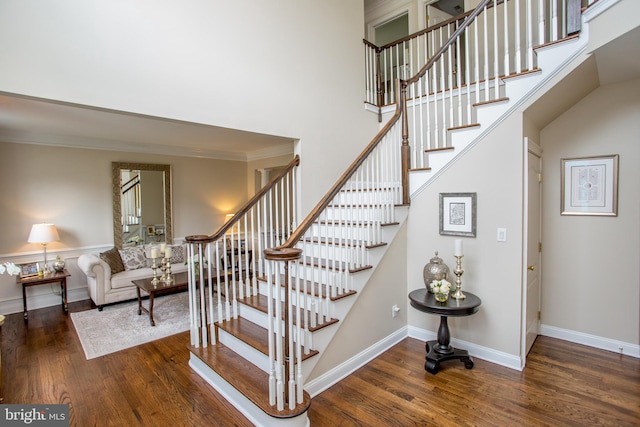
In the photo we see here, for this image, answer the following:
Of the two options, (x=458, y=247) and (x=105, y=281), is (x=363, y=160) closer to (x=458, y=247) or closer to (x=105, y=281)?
(x=458, y=247)

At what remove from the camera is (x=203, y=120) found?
10.5ft

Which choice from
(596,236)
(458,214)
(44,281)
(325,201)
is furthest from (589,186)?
(44,281)

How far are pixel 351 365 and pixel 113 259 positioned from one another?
4.13 metres

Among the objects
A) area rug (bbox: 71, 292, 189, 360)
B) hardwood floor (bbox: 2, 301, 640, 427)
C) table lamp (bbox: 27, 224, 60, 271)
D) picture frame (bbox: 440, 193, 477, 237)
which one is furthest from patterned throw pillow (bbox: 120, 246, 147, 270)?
picture frame (bbox: 440, 193, 477, 237)

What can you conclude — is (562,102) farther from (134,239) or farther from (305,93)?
Answer: (134,239)

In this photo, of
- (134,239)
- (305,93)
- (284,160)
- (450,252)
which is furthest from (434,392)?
(134,239)

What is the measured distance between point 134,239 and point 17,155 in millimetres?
1977

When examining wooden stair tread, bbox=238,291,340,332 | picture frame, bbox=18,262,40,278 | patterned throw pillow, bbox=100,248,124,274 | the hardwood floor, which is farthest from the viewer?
patterned throw pillow, bbox=100,248,124,274

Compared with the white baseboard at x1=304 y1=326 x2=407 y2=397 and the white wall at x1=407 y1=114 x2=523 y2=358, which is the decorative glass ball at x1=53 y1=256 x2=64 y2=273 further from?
the white wall at x1=407 y1=114 x2=523 y2=358

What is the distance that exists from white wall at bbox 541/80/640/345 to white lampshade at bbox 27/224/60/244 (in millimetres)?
6367

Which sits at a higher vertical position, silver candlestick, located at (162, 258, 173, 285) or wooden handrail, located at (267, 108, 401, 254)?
→ wooden handrail, located at (267, 108, 401, 254)

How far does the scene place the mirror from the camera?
545cm

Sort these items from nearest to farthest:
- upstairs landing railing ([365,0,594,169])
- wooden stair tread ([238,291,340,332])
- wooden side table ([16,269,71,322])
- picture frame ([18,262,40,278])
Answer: wooden stair tread ([238,291,340,332]) → upstairs landing railing ([365,0,594,169]) → wooden side table ([16,269,71,322]) → picture frame ([18,262,40,278])

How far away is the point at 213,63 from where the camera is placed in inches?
129
